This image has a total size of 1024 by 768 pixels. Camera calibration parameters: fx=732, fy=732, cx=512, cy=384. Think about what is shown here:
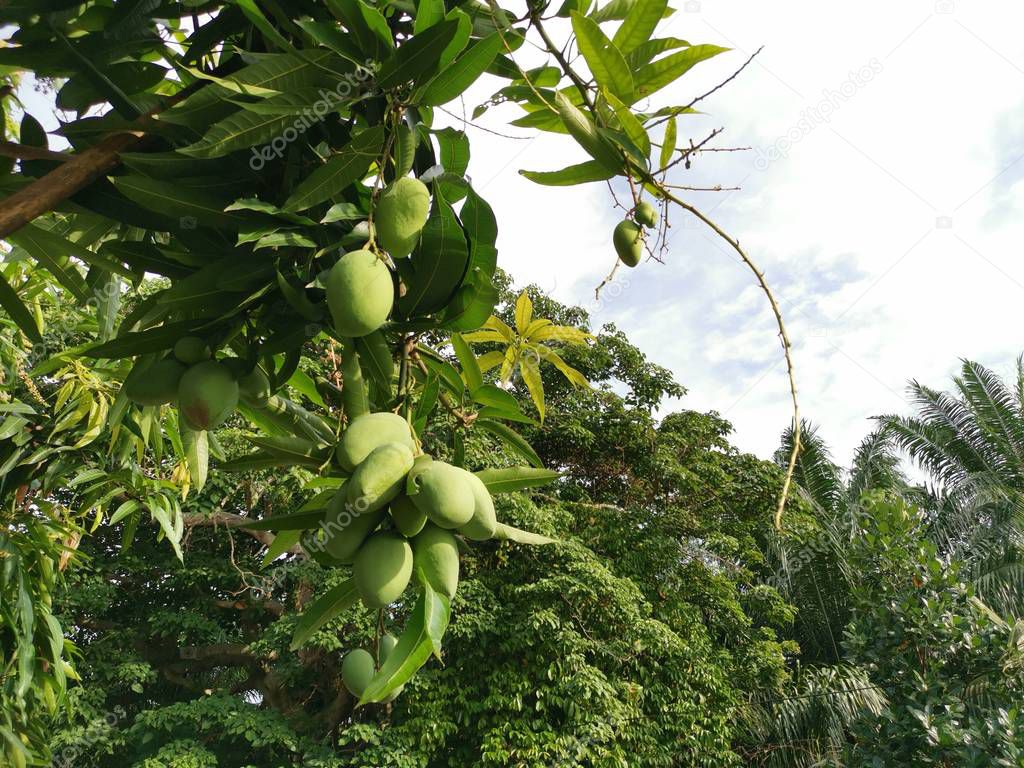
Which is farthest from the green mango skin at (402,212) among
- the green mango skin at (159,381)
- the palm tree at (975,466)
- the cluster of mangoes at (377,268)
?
the palm tree at (975,466)

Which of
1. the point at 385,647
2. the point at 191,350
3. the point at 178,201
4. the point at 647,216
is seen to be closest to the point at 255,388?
the point at 191,350

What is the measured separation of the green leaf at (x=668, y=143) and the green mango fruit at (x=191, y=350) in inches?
18.0

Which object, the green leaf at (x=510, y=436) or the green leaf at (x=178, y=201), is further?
the green leaf at (x=510, y=436)

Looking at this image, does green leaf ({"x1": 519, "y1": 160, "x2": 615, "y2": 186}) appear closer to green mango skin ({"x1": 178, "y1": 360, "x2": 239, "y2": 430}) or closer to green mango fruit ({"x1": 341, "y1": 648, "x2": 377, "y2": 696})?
green mango skin ({"x1": 178, "y1": 360, "x2": 239, "y2": 430})

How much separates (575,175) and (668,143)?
0.35 feet

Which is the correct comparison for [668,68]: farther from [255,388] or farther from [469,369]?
[255,388]

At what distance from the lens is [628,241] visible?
27.8 inches

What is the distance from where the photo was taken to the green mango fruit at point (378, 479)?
20.4 inches

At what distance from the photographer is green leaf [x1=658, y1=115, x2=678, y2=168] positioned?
2.34ft

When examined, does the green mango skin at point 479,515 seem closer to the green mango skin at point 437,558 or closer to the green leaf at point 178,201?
the green mango skin at point 437,558

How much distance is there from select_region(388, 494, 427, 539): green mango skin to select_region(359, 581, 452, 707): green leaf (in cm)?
4

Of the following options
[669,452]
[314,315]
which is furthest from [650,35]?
[669,452]

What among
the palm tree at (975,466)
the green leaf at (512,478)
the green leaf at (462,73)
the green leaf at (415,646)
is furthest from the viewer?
the palm tree at (975,466)

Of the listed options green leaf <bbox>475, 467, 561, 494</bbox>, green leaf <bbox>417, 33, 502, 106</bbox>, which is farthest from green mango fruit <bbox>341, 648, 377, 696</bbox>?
green leaf <bbox>417, 33, 502, 106</bbox>
